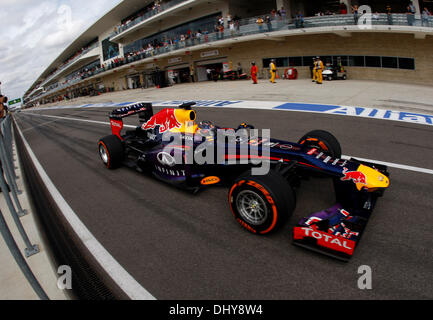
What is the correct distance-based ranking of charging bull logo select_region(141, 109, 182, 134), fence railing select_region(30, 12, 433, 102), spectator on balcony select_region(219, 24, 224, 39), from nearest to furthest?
1. charging bull logo select_region(141, 109, 182, 134)
2. fence railing select_region(30, 12, 433, 102)
3. spectator on balcony select_region(219, 24, 224, 39)

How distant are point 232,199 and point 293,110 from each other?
8.04m

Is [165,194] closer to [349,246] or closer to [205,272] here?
[205,272]

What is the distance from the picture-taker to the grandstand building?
1650 cm

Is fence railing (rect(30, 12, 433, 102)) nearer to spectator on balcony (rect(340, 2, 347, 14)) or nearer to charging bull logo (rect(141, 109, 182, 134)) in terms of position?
spectator on balcony (rect(340, 2, 347, 14))

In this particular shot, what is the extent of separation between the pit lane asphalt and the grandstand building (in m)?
13.4

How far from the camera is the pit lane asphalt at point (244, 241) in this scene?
2.78 meters

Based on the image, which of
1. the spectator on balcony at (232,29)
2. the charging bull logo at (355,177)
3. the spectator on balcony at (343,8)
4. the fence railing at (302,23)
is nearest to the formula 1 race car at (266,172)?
the charging bull logo at (355,177)

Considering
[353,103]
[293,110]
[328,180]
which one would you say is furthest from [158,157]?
[353,103]

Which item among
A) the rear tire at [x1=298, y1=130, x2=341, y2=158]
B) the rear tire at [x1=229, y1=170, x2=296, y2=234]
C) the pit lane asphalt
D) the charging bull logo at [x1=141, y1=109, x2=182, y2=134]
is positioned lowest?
the pit lane asphalt

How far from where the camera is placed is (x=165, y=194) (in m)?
5.00

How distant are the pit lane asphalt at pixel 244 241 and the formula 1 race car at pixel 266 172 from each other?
0.25 metres

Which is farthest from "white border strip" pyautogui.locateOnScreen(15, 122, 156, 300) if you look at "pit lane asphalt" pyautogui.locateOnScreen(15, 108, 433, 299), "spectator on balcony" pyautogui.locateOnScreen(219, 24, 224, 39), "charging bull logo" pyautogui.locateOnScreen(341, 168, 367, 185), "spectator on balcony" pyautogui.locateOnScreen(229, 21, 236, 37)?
"spectator on balcony" pyautogui.locateOnScreen(219, 24, 224, 39)

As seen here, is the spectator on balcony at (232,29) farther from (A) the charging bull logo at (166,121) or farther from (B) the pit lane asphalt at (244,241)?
(A) the charging bull logo at (166,121)
